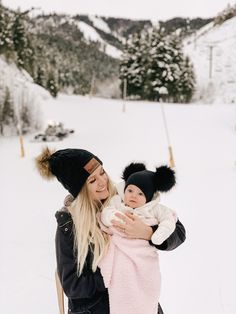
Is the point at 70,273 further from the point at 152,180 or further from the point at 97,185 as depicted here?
the point at 152,180

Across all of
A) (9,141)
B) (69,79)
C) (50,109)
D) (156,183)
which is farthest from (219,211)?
(69,79)

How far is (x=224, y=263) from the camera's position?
632 cm

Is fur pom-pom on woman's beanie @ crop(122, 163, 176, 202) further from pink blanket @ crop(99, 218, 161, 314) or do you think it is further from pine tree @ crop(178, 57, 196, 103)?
pine tree @ crop(178, 57, 196, 103)

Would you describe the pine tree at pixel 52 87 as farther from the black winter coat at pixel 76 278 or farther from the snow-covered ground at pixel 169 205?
the black winter coat at pixel 76 278

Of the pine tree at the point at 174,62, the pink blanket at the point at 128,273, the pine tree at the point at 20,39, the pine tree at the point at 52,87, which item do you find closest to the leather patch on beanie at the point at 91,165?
the pink blanket at the point at 128,273

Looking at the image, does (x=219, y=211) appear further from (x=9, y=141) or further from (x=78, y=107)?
(x=78, y=107)

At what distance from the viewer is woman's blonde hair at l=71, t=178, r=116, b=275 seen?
6.44 feet

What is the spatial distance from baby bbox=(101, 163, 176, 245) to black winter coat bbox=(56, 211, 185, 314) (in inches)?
3.2

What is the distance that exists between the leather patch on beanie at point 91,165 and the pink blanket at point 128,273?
333 millimetres

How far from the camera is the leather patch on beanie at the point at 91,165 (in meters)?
2.17

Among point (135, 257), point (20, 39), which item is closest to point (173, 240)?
point (135, 257)

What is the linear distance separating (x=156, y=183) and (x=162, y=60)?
118 feet

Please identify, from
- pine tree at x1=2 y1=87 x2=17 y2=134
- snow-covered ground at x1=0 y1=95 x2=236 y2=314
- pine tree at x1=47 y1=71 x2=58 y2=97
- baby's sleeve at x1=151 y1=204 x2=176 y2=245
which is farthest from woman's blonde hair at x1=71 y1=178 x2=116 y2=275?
pine tree at x1=47 y1=71 x2=58 y2=97

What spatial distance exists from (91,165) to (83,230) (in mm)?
360
